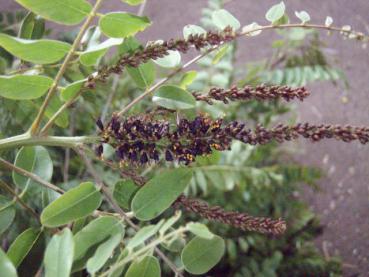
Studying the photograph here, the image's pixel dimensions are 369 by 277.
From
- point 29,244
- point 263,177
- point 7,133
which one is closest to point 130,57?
point 29,244

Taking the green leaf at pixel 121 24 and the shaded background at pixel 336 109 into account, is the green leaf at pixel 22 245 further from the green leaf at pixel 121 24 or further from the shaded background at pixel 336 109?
the shaded background at pixel 336 109

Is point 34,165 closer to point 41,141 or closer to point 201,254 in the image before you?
point 41,141

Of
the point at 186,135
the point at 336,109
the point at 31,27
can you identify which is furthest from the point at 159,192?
the point at 336,109

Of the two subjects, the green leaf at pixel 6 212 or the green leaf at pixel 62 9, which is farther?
the green leaf at pixel 6 212

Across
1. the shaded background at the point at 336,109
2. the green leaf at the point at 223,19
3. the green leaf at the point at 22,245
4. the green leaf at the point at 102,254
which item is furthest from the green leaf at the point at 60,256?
the shaded background at the point at 336,109

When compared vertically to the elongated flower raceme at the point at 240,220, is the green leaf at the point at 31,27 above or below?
above

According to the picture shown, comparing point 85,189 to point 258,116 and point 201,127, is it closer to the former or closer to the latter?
point 201,127

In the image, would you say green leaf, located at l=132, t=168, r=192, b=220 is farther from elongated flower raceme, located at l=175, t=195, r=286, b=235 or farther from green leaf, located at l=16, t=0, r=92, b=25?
green leaf, located at l=16, t=0, r=92, b=25
